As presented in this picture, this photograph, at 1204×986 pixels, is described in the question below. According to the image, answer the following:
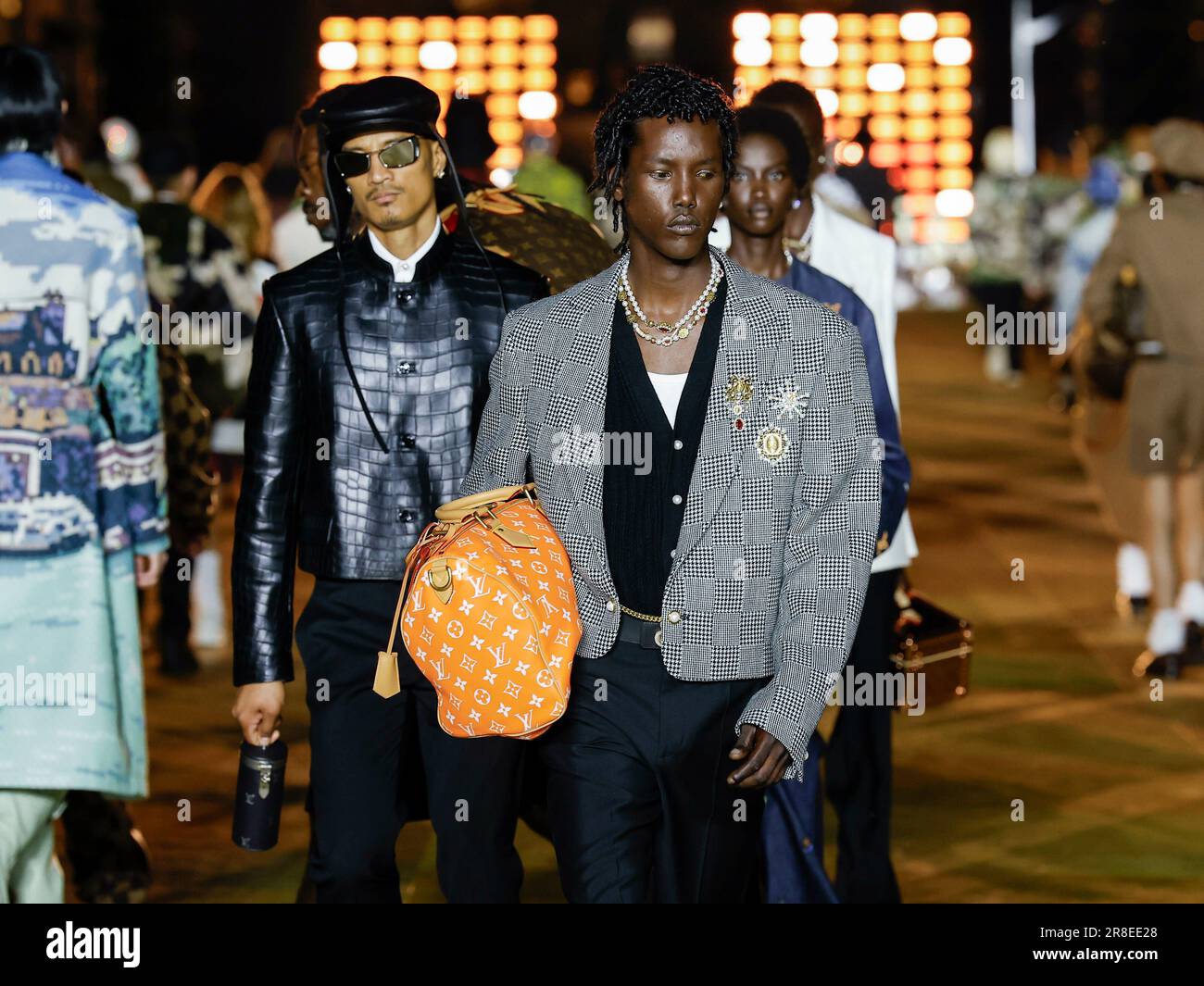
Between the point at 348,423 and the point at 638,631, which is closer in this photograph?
the point at 638,631

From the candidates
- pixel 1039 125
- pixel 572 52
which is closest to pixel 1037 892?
pixel 572 52

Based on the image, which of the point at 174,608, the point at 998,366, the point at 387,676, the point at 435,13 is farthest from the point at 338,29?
the point at 387,676

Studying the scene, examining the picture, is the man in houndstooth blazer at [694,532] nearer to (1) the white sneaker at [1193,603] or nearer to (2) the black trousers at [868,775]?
(2) the black trousers at [868,775]

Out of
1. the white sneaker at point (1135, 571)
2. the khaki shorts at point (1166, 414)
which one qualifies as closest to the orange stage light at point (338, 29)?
the white sneaker at point (1135, 571)

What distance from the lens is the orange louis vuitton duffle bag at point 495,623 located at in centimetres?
367

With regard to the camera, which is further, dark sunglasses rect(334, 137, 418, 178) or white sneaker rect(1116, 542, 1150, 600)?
white sneaker rect(1116, 542, 1150, 600)

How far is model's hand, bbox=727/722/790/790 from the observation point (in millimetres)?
3740

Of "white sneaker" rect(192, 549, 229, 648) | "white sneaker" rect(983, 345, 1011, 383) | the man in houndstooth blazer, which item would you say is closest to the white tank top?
Answer: the man in houndstooth blazer

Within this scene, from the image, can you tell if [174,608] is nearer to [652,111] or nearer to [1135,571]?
[1135,571]

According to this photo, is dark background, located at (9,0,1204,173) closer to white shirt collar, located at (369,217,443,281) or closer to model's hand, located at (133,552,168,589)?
model's hand, located at (133,552,168,589)

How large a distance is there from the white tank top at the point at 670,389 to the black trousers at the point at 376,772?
2.57 feet

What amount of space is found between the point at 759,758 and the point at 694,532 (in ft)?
1.39

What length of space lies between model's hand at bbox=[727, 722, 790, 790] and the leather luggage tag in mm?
709

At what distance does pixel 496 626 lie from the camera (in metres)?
3.67
